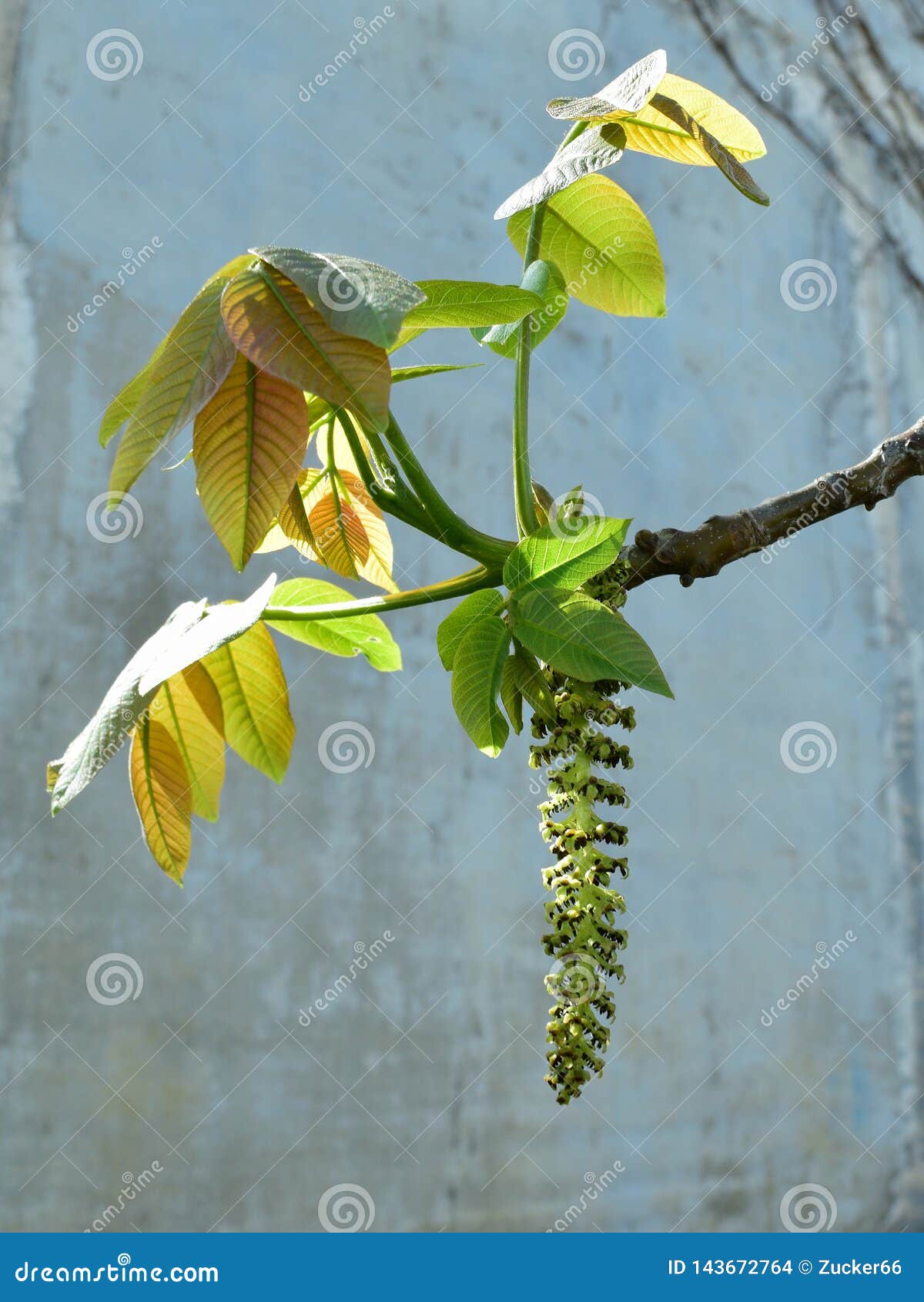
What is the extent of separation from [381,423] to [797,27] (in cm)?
311

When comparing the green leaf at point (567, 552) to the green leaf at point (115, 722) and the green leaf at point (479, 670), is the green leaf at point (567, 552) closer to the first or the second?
the green leaf at point (479, 670)

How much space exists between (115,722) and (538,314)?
25cm

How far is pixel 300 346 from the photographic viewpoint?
0.39 m

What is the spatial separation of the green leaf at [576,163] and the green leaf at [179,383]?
13 centimetres

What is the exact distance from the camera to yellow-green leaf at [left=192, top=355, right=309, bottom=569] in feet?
1.33

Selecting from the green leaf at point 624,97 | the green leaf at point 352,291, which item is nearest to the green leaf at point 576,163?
the green leaf at point 624,97

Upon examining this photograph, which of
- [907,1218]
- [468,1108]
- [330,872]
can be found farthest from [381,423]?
[907,1218]

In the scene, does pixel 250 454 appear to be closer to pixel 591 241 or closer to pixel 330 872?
pixel 591 241

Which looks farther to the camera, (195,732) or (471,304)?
(195,732)

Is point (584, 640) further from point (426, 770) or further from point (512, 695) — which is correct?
point (426, 770)

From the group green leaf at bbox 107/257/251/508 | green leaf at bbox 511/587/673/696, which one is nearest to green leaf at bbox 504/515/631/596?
green leaf at bbox 511/587/673/696

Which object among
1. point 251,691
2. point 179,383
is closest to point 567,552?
point 179,383

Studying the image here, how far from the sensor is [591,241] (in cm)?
60

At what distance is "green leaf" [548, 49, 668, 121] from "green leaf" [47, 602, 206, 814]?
0.24 meters
